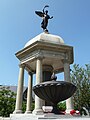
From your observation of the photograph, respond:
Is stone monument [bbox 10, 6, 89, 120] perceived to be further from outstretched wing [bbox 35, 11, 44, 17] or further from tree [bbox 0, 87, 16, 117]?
tree [bbox 0, 87, 16, 117]

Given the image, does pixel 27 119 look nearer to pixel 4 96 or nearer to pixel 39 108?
pixel 39 108

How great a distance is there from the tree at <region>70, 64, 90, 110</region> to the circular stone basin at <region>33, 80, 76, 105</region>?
25.9 metres

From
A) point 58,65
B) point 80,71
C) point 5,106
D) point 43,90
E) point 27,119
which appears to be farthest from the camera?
point 80,71

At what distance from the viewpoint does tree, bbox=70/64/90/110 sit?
35188mm

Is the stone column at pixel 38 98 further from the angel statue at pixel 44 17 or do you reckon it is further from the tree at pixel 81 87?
the tree at pixel 81 87

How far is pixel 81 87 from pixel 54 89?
26778mm

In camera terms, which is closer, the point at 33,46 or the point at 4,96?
the point at 33,46

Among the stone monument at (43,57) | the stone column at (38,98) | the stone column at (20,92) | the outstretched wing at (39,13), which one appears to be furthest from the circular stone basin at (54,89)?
the outstretched wing at (39,13)

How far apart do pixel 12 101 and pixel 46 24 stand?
58.8 ft

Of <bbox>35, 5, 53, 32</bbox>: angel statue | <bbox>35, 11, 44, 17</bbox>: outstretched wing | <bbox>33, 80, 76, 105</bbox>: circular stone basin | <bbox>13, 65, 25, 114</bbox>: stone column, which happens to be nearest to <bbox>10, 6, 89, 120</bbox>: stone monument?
<bbox>13, 65, 25, 114</bbox>: stone column

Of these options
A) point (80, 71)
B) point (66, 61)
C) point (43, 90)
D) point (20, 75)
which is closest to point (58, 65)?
point (66, 61)

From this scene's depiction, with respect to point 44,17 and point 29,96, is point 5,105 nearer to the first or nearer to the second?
point 29,96

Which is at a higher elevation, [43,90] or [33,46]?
[33,46]

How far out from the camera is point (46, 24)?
22.3m
